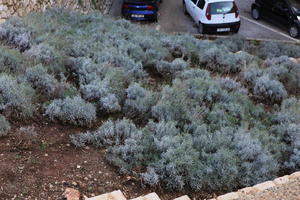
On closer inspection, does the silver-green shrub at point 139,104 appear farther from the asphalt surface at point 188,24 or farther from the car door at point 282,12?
the car door at point 282,12

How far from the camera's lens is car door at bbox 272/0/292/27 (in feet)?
61.5

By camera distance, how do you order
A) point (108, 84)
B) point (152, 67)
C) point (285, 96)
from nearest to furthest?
1. point (108, 84)
2. point (285, 96)
3. point (152, 67)

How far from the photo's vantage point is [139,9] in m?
19.0

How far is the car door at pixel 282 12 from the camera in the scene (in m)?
18.7

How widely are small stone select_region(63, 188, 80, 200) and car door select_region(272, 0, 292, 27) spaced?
16282 millimetres

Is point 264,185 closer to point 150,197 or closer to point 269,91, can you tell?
point 150,197

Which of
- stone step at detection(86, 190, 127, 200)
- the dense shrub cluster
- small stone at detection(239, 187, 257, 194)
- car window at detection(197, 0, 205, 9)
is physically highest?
car window at detection(197, 0, 205, 9)

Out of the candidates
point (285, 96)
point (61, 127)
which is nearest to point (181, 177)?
point (61, 127)

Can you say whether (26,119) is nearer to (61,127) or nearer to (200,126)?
(61,127)

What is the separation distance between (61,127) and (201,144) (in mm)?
2500

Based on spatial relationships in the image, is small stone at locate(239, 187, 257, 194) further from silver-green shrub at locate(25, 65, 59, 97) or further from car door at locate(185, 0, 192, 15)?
car door at locate(185, 0, 192, 15)

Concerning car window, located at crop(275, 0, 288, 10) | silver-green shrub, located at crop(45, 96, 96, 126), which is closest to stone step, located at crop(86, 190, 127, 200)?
silver-green shrub, located at crop(45, 96, 96, 126)

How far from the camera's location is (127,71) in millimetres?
9070

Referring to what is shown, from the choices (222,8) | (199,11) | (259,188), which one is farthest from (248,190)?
(199,11)
